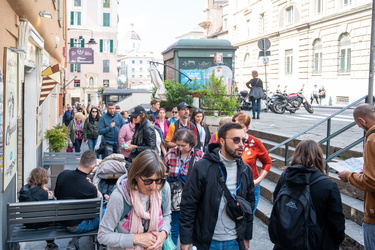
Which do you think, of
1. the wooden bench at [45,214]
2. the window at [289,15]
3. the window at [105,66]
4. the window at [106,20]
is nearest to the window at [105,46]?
the window at [105,66]

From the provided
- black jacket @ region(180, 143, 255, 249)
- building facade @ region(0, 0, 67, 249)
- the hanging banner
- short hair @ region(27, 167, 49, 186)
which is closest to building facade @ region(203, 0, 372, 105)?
the hanging banner

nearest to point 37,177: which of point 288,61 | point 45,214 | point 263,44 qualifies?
point 45,214

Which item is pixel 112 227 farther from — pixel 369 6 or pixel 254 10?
pixel 254 10

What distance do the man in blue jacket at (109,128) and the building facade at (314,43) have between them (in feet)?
69.2

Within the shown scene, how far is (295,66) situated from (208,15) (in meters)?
34.7

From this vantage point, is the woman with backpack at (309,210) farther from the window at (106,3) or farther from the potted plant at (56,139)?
the window at (106,3)

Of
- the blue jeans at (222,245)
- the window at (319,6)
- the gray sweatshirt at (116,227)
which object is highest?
the window at (319,6)

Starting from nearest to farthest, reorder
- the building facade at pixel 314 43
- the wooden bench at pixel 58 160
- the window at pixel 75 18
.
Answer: the wooden bench at pixel 58 160 → the building facade at pixel 314 43 → the window at pixel 75 18

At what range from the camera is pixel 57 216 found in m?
5.66

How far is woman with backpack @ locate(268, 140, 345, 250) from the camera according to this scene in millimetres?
3746

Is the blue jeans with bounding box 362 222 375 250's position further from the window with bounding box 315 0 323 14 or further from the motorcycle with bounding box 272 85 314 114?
the window with bounding box 315 0 323 14

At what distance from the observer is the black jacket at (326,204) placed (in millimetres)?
3736

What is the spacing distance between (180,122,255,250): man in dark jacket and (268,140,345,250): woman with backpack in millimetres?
325

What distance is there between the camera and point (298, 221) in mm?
3756
